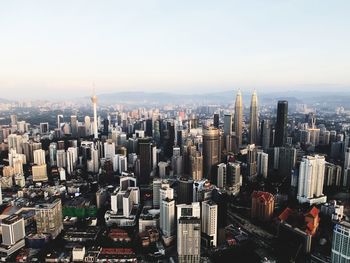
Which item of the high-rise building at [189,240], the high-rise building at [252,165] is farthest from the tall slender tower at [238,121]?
the high-rise building at [189,240]

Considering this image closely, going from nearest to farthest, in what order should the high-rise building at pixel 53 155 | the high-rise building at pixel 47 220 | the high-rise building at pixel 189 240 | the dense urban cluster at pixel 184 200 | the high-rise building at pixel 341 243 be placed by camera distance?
the high-rise building at pixel 341 243, the high-rise building at pixel 189 240, the dense urban cluster at pixel 184 200, the high-rise building at pixel 47 220, the high-rise building at pixel 53 155

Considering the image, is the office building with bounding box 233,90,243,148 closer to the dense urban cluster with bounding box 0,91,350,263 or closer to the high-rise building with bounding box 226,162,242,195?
the dense urban cluster with bounding box 0,91,350,263

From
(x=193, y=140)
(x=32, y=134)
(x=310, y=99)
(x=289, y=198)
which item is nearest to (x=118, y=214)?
(x=289, y=198)

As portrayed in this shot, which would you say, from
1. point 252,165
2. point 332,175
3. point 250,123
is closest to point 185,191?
point 252,165

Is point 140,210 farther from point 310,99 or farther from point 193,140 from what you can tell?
point 310,99

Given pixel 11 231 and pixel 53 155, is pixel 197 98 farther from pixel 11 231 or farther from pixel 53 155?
pixel 11 231

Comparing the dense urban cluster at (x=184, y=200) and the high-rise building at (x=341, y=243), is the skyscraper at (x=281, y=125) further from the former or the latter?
the high-rise building at (x=341, y=243)
